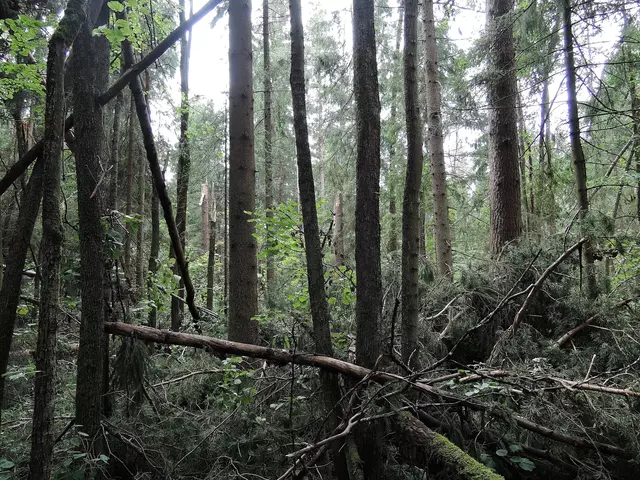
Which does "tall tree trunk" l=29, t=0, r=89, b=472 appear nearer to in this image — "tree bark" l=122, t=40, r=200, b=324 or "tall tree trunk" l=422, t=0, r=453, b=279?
"tree bark" l=122, t=40, r=200, b=324

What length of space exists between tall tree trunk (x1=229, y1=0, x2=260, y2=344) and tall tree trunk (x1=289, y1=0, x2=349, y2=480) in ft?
7.49

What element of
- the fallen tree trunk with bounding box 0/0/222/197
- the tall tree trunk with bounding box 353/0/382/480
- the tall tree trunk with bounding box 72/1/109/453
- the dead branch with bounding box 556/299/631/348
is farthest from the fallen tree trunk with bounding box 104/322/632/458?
the dead branch with bounding box 556/299/631/348

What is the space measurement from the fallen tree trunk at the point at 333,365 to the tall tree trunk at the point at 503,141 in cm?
442

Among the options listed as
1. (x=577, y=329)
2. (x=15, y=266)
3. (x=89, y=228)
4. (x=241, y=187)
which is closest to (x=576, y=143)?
(x=577, y=329)

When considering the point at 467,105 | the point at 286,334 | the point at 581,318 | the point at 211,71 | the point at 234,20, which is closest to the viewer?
the point at 581,318

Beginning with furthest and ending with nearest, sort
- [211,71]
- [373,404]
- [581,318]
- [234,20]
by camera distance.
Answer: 1. [211,71]
2. [234,20]
3. [581,318]
4. [373,404]

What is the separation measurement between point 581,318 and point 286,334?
3.84 m

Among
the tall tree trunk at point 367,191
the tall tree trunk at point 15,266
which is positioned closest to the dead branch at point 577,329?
the tall tree trunk at point 367,191

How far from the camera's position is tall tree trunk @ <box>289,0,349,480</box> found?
3.76 meters

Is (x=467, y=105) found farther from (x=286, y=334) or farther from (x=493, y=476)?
Answer: (x=493, y=476)

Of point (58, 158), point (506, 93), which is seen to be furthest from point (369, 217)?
point (506, 93)

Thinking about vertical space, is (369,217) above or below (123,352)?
above

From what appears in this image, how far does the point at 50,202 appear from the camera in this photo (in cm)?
234

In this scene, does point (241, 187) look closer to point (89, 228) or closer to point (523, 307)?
point (89, 228)
